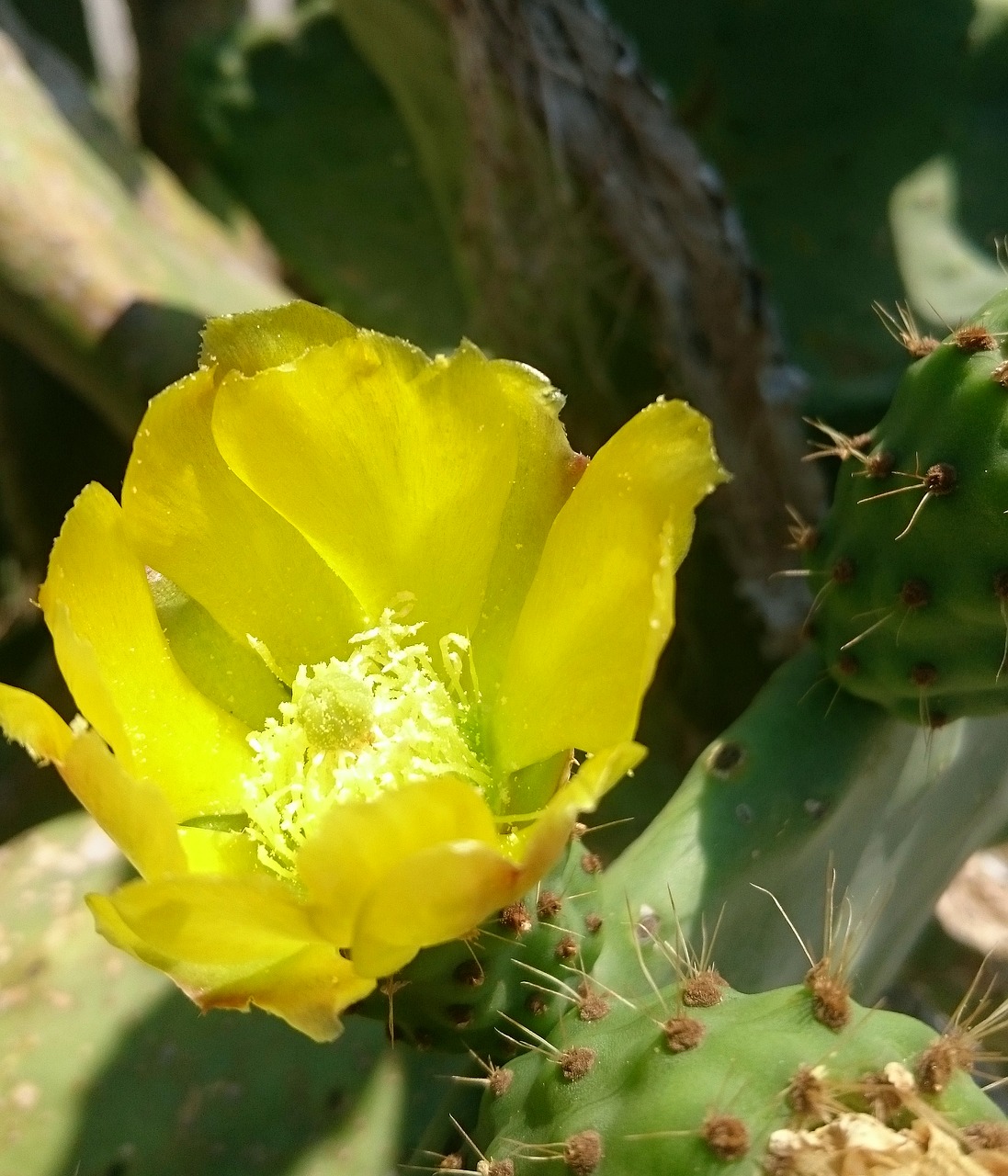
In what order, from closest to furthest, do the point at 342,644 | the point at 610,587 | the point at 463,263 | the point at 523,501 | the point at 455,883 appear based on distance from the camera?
the point at 455,883
the point at 610,587
the point at 523,501
the point at 342,644
the point at 463,263

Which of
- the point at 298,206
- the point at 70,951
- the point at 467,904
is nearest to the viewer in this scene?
the point at 467,904

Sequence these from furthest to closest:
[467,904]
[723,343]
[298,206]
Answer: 1. [298,206]
2. [723,343]
3. [467,904]

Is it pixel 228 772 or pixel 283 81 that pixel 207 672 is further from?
pixel 283 81

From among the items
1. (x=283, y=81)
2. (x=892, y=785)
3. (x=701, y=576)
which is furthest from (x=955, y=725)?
(x=283, y=81)

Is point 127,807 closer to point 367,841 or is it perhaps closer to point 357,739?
point 367,841

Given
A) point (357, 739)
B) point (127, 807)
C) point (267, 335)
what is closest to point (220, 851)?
point (357, 739)

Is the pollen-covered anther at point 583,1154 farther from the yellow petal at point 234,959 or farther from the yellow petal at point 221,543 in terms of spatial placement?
the yellow petal at point 221,543

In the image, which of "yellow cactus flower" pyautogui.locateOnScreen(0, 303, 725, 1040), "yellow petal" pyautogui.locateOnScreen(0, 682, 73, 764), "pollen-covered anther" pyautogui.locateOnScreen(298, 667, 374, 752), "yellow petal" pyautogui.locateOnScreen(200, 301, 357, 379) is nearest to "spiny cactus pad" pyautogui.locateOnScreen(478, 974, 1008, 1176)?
"yellow cactus flower" pyautogui.locateOnScreen(0, 303, 725, 1040)
